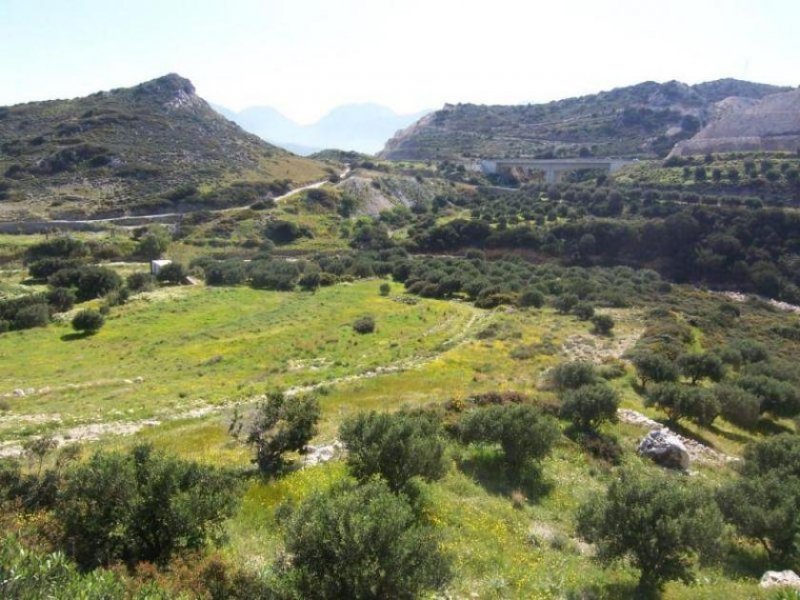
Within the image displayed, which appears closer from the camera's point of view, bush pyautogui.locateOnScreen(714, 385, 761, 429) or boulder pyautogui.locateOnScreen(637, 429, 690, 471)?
boulder pyautogui.locateOnScreen(637, 429, 690, 471)

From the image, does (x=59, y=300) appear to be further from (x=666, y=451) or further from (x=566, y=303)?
(x=666, y=451)

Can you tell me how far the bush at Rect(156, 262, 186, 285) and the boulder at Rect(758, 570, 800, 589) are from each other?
65845 mm

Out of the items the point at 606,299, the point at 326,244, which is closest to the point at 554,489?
the point at 606,299

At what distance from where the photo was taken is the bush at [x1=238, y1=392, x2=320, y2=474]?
19562 millimetres

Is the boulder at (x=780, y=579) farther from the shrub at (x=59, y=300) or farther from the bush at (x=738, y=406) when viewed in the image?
the shrub at (x=59, y=300)

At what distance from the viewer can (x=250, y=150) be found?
156 m

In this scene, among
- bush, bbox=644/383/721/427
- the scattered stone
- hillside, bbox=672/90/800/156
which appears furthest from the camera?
hillside, bbox=672/90/800/156

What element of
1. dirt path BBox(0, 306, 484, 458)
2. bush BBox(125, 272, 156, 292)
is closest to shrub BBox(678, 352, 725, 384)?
dirt path BBox(0, 306, 484, 458)

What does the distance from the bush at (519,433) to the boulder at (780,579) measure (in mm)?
7716

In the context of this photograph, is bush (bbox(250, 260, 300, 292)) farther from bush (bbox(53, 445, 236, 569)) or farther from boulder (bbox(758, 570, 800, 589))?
boulder (bbox(758, 570, 800, 589))

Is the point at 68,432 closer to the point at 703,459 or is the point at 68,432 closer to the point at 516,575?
the point at 516,575

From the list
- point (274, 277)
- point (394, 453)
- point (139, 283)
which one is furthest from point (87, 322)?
point (394, 453)

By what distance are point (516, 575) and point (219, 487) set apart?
818 cm

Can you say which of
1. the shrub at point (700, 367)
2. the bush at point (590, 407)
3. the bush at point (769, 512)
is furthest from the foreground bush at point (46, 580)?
the shrub at point (700, 367)
